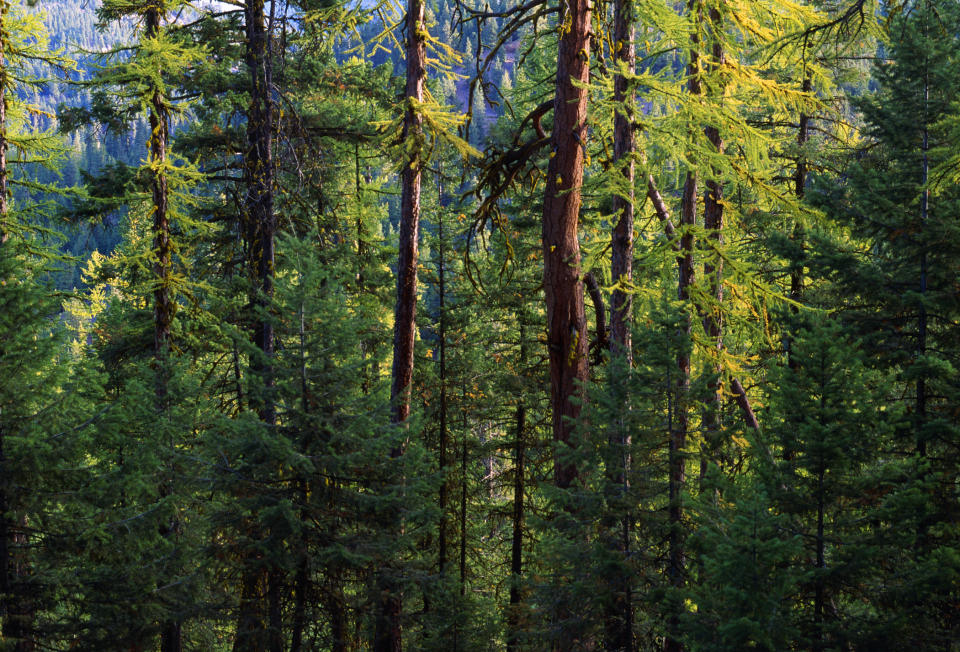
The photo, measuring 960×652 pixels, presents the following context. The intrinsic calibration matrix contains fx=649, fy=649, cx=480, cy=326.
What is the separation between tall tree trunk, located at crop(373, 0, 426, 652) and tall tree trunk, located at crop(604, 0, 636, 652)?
11.6 feet

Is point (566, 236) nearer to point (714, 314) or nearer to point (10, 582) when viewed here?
point (714, 314)

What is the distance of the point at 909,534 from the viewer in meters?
5.36

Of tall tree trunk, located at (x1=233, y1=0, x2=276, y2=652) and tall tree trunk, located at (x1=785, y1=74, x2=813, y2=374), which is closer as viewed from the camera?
tall tree trunk, located at (x1=233, y1=0, x2=276, y2=652)

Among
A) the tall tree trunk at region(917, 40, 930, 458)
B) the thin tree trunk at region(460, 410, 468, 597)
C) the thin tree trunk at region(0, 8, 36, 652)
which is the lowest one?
the thin tree trunk at region(460, 410, 468, 597)

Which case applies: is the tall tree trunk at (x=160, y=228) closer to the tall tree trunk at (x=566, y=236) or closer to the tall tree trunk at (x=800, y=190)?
the tall tree trunk at (x=566, y=236)

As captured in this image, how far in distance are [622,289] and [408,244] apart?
4.46 meters

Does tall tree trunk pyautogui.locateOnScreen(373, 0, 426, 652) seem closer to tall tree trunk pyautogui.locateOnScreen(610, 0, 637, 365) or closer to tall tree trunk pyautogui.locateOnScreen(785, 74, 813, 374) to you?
tall tree trunk pyautogui.locateOnScreen(610, 0, 637, 365)

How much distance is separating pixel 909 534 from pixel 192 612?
7665 mm

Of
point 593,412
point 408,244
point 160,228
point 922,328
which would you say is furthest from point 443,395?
point 922,328

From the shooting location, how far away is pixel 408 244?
1066 centimetres

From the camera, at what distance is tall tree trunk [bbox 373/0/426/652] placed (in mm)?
9938

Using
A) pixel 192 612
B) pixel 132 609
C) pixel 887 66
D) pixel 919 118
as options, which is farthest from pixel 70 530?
pixel 887 66

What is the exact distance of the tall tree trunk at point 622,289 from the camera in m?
6.66

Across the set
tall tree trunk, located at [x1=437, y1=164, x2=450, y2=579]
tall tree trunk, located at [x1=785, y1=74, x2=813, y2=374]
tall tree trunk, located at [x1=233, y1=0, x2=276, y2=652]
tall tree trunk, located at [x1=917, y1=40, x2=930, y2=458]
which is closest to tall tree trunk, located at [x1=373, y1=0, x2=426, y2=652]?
tall tree trunk, located at [x1=233, y1=0, x2=276, y2=652]
